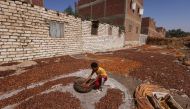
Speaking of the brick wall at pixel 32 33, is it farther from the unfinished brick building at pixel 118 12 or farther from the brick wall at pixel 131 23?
the brick wall at pixel 131 23

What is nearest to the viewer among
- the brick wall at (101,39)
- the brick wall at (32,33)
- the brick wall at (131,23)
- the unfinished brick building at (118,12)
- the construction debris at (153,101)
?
the construction debris at (153,101)

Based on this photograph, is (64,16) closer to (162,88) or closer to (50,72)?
(50,72)

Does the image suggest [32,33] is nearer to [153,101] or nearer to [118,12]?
[153,101]

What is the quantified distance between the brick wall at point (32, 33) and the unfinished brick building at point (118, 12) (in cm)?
1276

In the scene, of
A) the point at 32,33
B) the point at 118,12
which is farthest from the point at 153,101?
the point at 118,12

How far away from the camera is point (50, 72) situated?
24.4ft

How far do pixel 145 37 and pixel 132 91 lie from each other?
1364 inches

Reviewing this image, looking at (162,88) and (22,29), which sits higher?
(22,29)

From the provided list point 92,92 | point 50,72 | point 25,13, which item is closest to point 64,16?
point 25,13

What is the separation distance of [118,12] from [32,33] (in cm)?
1880

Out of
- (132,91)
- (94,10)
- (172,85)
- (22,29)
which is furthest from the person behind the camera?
(94,10)

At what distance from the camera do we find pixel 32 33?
9820 millimetres

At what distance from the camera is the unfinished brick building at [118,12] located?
83.3 feet

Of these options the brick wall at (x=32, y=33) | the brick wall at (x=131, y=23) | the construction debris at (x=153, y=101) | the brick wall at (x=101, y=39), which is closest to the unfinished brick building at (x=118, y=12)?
the brick wall at (x=131, y=23)
